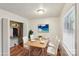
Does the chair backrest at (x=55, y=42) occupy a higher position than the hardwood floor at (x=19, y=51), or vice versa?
the chair backrest at (x=55, y=42)

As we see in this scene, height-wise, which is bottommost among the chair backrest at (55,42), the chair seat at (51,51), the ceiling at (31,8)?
the chair seat at (51,51)

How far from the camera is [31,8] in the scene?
5.28 feet

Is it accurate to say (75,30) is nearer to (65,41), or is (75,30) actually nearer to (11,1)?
(65,41)

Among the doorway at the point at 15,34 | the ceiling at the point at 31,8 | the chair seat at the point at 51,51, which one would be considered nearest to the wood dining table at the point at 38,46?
the chair seat at the point at 51,51

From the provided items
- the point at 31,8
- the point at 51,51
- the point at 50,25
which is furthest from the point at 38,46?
the point at 31,8

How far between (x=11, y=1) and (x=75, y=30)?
39.5 inches

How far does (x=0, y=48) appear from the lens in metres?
1.61

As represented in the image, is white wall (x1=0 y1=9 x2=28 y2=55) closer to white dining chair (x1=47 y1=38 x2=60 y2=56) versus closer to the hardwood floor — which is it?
the hardwood floor

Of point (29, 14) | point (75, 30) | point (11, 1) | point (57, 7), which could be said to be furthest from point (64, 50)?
point (11, 1)

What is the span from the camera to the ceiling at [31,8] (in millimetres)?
1527

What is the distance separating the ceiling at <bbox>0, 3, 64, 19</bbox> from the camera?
60.1 inches

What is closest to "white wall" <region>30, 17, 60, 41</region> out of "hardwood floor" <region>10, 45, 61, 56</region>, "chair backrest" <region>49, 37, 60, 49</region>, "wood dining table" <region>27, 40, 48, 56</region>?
"chair backrest" <region>49, 37, 60, 49</region>

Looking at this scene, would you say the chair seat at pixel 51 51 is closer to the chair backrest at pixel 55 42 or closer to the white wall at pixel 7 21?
the chair backrest at pixel 55 42

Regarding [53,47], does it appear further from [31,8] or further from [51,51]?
[31,8]
